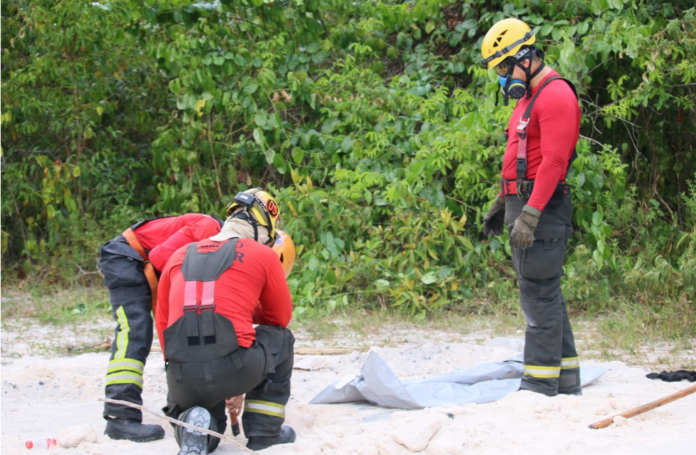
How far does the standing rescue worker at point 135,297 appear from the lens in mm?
3625

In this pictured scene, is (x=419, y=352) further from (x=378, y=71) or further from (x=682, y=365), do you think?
(x=378, y=71)

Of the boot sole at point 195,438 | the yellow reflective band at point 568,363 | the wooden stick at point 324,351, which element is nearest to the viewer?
the boot sole at point 195,438

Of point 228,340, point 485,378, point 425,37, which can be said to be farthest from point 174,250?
point 425,37

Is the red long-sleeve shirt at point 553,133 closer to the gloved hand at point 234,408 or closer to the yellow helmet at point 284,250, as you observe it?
the yellow helmet at point 284,250

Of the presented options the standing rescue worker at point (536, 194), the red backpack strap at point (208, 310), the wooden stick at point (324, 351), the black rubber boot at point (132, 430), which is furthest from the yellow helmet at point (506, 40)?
the black rubber boot at point (132, 430)

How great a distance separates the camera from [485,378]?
4348 millimetres

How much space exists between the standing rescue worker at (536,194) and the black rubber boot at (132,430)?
195 cm

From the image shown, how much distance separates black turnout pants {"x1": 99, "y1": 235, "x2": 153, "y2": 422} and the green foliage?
8.38ft

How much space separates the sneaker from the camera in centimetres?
312

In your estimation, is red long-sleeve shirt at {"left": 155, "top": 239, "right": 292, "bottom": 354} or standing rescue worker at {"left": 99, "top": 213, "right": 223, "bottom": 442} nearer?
red long-sleeve shirt at {"left": 155, "top": 239, "right": 292, "bottom": 354}

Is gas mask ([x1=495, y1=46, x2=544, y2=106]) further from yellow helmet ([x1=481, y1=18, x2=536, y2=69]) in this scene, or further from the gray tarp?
the gray tarp

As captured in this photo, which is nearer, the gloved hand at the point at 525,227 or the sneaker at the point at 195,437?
the sneaker at the point at 195,437

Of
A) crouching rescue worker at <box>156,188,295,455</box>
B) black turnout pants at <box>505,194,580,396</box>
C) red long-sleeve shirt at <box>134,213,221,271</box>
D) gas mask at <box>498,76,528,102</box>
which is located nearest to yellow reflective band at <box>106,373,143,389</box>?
crouching rescue worker at <box>156,188,295,455</box>

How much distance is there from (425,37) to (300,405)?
16.9 feet
